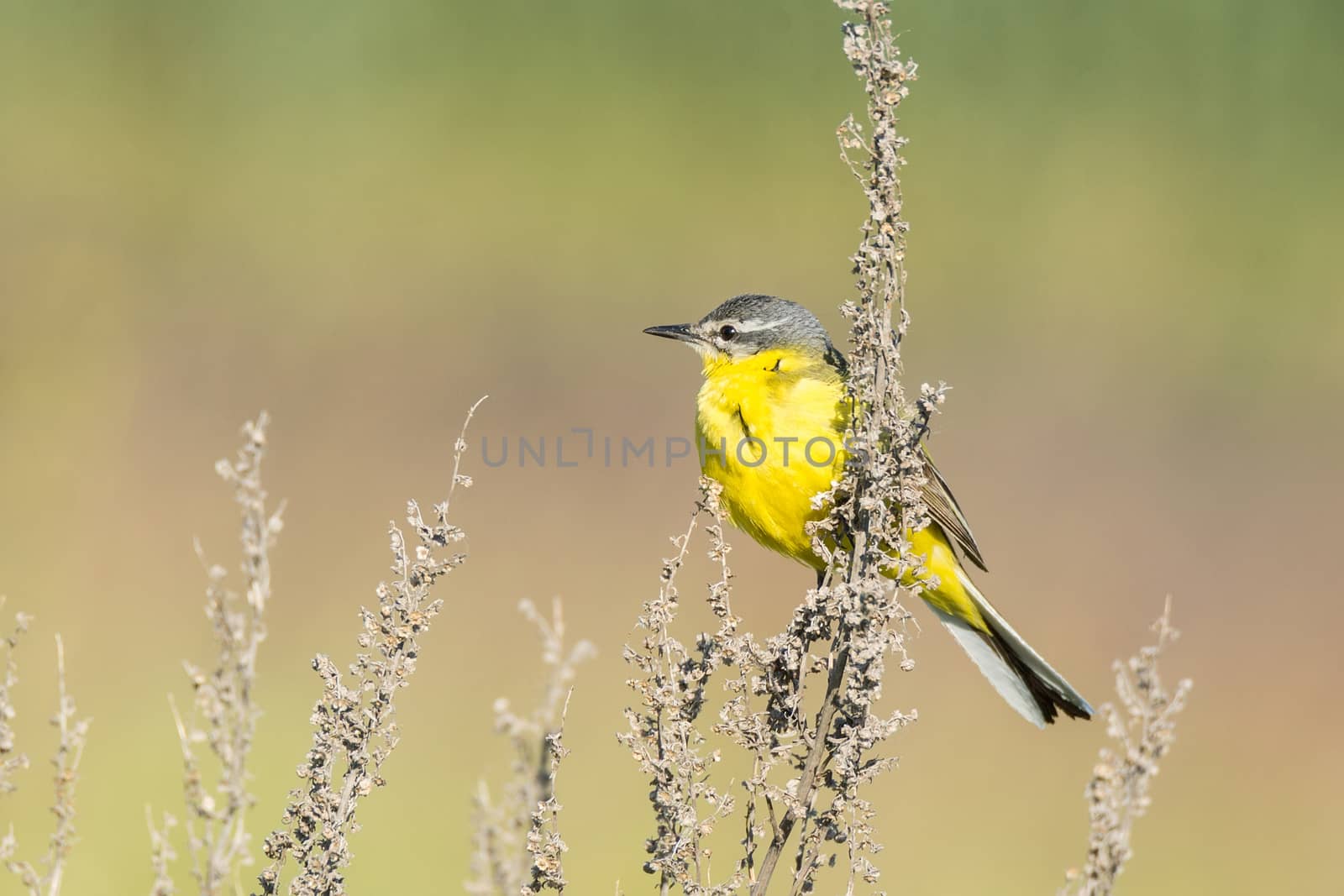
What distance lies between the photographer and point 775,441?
4.47 meters

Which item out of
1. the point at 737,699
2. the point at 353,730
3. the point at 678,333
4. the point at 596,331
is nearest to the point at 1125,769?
the point at 737,699

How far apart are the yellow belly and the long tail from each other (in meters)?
0.07

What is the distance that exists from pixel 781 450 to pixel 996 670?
132 centimetres

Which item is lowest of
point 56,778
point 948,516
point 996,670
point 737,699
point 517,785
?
point 56,778

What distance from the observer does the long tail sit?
4.74 meters

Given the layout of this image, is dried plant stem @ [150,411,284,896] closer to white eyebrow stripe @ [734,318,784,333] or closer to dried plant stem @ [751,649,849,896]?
dried plant stem @ [751,649,849,896]

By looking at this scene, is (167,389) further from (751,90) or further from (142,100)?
(751,90)

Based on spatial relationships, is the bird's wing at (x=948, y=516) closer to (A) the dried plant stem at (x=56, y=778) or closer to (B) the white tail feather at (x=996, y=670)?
(B) the white tail feather at (x=996, y=670)

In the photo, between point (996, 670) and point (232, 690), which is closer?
point (232, 690)

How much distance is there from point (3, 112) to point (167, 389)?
13.5 feet

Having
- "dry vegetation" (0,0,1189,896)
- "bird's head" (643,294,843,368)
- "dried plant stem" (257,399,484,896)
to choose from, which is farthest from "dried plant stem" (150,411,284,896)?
"bird's head" (643,294,843,368)

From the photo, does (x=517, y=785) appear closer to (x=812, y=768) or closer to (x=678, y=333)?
(x=812, y=768)

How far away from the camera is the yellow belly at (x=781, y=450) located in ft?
14.5

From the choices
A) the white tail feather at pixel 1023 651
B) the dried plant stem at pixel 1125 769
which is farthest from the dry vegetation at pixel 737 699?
the white tail feather at pixel 1023 651
